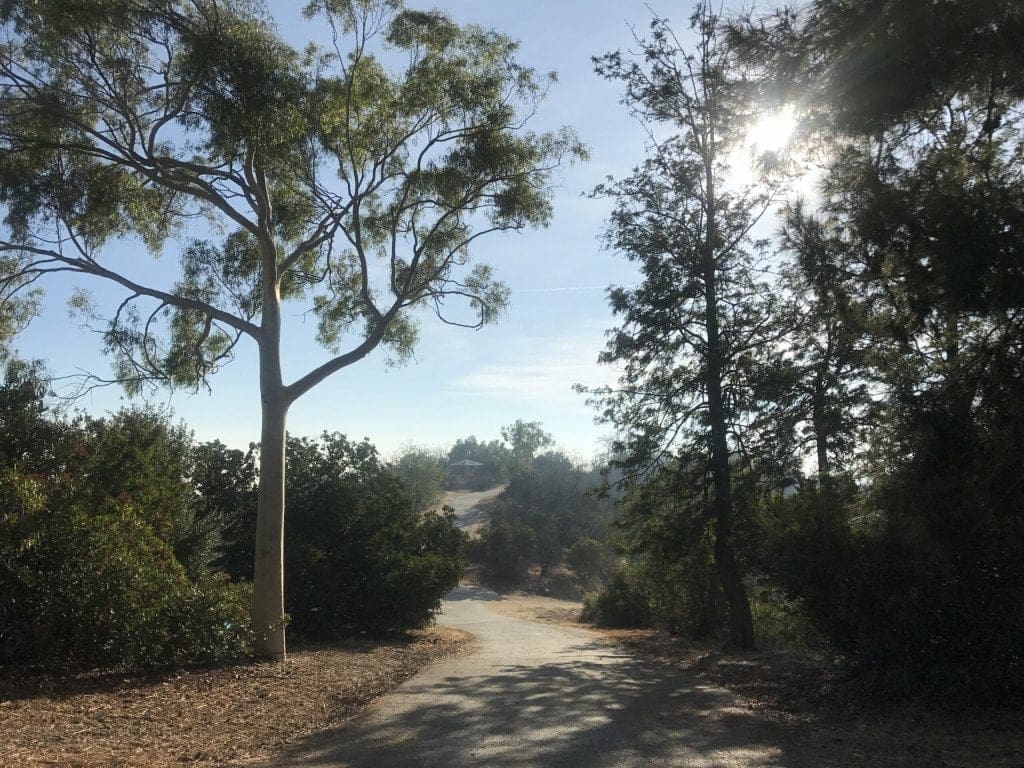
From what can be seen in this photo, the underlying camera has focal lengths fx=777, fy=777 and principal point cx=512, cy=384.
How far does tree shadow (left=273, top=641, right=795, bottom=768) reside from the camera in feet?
20.3

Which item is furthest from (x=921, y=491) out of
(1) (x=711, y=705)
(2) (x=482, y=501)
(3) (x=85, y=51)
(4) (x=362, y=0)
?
(2) (x=482, y=501)

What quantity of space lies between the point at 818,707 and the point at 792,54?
7.26 meters

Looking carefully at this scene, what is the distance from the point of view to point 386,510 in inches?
688

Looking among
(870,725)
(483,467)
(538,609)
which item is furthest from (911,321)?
(483,467)

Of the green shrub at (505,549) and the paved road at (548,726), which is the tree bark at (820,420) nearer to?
the paved road at (548,726)

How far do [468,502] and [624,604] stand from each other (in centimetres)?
6603

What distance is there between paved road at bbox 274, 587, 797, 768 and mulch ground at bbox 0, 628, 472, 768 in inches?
23.4

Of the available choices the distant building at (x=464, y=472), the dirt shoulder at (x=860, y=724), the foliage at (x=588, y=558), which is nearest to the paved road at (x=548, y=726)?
the dirt shoulder at (x=860, y=724)

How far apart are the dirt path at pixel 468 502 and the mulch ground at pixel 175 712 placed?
59118 millimetres

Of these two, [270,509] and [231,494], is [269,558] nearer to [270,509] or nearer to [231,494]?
[270,509]

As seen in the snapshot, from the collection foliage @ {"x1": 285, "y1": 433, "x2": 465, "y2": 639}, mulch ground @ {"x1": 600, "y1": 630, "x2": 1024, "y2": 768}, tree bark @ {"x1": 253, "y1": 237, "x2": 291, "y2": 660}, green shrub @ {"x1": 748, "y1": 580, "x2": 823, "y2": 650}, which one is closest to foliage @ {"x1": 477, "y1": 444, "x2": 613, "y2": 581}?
green shrub @ {"x1": 748, "y1": 580, "x2": 823, "y2": 650}

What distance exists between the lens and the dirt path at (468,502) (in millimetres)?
75137

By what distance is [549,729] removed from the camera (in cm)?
711

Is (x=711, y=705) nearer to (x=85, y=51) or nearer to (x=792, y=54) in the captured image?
(x=792, y=54)
